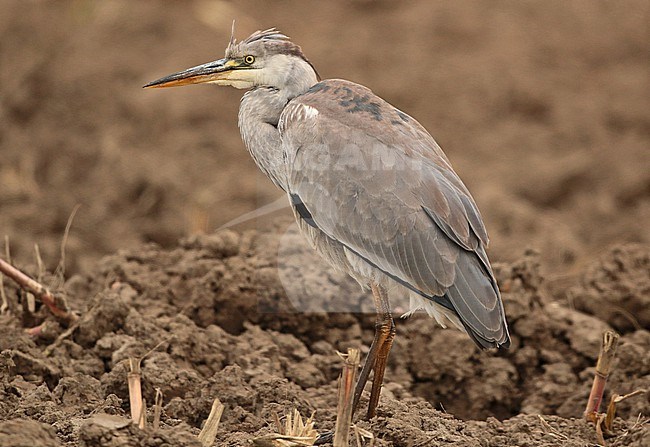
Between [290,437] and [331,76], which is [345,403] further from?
[331,76]

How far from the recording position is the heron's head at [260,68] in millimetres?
4988

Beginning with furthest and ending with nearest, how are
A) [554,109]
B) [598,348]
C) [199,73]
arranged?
[554,109] < [598,348] < [199,73]

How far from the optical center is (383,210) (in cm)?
450

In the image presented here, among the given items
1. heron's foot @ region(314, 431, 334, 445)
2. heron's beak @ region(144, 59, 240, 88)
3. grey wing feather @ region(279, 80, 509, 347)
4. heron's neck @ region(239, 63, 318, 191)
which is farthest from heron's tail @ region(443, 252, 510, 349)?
heron's beak @ region(144, 59, 240, 88)

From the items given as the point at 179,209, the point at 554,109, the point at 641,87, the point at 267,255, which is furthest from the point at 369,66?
the point at 267,255

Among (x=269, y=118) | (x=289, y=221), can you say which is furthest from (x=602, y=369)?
(x=289, y=221)

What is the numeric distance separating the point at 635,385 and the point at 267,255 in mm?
2074

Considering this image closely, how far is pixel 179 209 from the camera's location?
816cm

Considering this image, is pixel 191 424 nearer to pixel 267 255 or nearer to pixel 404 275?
pixel 404 275

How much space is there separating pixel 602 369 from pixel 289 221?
7.24ft

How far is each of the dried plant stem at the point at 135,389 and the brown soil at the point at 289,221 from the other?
0.17m

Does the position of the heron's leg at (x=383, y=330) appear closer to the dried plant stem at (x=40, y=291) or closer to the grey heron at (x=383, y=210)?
the grey heron at (x=383, y=210)

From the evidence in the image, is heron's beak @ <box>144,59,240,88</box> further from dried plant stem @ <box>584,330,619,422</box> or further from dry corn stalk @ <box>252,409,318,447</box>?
dried plant stem @ <box>584,330,619,422</box>

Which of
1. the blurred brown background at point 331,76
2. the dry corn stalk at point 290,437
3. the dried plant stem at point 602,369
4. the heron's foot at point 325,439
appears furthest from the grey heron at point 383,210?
the blurred brown background at point 331,76
